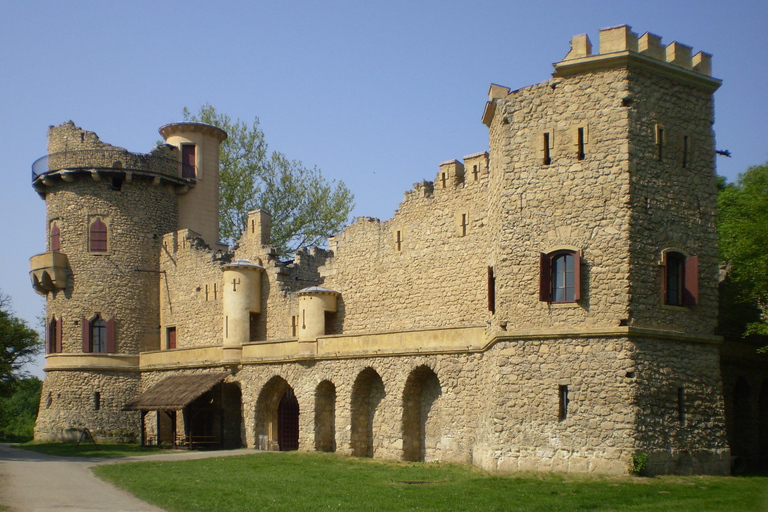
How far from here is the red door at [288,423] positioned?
33.2m

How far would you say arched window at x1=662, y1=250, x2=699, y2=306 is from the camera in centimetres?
2266

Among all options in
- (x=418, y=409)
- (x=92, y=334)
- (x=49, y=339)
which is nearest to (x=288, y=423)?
(x=418, y=409)

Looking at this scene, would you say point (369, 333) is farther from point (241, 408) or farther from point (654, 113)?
point (654, 113)

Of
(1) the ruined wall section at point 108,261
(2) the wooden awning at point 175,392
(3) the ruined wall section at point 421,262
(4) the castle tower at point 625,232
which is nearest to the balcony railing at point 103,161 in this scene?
(1) the ruined wall section at point 108,261

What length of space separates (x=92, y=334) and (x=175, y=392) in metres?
6.86

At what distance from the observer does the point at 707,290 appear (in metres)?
23.2

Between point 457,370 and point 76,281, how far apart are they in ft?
67.2

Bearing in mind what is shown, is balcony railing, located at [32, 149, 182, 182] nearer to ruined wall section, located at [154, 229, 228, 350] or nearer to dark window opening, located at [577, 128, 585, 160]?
ruined wall section, located at [154, 229, 228, 350]

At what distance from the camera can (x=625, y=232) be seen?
71.8 feet

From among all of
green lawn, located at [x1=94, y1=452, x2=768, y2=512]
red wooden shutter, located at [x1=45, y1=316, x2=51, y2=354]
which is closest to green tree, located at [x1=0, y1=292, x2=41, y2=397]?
red wooden shutter, located at [x1=45, y1=316, x2=51, y2=354]

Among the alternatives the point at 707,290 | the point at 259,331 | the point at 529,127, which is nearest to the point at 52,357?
the point at 259,331

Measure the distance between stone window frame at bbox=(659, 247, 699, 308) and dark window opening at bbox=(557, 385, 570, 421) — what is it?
324 centimetres

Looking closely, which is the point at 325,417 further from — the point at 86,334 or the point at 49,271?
the point at 49,271

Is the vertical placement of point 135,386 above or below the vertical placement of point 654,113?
below
